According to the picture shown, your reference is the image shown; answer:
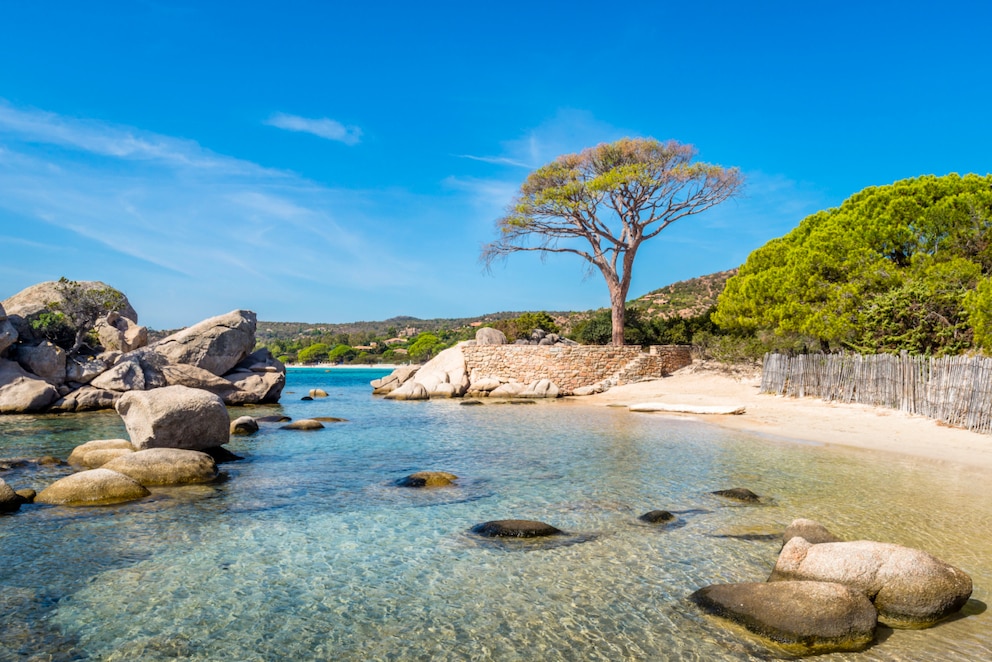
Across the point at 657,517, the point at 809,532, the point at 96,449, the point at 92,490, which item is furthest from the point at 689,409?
the point at 92,490

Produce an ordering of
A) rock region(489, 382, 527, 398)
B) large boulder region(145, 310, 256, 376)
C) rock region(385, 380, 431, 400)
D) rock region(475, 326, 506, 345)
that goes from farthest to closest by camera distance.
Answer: rock region(475, 326, 506, 345) → rock region(385, 380, 431, 400) → rock region(489, 382, 527, 398) → large boulder region(145, 310, 256, 376)

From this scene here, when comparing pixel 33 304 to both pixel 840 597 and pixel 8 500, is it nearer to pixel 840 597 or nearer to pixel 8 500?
pixel 8 500

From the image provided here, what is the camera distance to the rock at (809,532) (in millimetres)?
6699

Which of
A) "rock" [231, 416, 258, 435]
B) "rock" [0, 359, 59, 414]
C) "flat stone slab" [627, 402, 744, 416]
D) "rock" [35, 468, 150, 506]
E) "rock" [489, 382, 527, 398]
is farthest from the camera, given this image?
"rock" [489, 382, 527, 398]

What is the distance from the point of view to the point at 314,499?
9484 millimetres

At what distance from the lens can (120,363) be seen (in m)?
25.7

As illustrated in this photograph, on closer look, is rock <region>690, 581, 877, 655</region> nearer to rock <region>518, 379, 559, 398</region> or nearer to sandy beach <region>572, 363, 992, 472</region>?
sandy beach <region>572, 363, 992, 472</region>

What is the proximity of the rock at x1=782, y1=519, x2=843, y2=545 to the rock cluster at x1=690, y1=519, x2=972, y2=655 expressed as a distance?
3.31 feet

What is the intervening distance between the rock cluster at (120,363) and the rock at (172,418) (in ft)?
35.7

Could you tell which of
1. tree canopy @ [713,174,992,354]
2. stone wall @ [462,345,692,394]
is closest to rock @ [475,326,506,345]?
stone wall @ [462,345,692,394]

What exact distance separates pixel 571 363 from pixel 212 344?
17.1m

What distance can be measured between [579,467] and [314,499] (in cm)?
510

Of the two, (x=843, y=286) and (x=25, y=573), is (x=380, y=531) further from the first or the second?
(x=843, y=286)

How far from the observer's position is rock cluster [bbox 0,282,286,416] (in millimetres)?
23312
